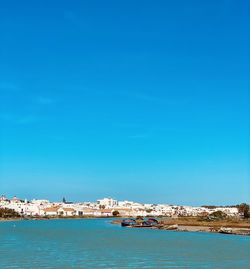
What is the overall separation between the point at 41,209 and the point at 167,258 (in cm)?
14291

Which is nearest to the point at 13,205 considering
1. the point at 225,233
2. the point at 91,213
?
the point at 91,213

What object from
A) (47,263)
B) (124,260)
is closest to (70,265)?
(47,263)

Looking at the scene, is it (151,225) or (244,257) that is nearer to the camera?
(244,257)

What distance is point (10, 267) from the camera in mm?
23797

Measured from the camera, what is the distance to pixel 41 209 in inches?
6560

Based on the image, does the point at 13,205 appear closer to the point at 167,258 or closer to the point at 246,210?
the point at 246,210

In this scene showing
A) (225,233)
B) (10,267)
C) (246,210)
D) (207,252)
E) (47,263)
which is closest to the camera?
(10,267)

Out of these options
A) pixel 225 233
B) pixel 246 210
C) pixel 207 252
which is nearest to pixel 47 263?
pixel 207 252

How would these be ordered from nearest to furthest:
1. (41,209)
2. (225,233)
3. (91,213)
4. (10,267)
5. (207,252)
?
1. (10,267)
2. (207,252)
3. (225,233)
4. (41,209)
5. (91,213)

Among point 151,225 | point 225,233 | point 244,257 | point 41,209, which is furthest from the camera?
point 41,209

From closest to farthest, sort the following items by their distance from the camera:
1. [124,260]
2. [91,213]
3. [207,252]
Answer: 1. [124,260]
2. [207,252]
3. [91,213]

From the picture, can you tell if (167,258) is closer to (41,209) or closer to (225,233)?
(225,233)

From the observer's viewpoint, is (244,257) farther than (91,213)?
No

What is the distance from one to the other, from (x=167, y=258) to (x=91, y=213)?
15239 cm
